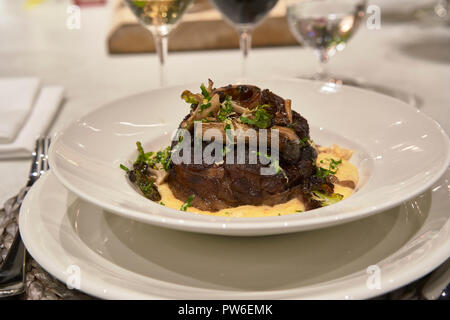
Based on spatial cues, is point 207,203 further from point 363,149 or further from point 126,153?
point 363,149

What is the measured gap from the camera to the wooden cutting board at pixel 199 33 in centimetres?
323

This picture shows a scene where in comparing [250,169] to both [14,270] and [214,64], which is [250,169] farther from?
[214,64]

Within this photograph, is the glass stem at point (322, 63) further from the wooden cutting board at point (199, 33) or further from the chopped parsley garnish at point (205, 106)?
the chopped parsley garnish at point (205, 106)

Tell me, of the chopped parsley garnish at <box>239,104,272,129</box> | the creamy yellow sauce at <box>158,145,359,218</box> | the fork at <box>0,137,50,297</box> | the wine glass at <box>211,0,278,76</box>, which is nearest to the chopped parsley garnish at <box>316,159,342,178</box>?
the creamy yellow sauce at <box>158,145,359,218</box>

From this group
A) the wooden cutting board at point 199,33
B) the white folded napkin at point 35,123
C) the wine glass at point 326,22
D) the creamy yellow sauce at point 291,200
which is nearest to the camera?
the creamy yellow sauce at point 291,200

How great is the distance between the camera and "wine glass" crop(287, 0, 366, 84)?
8.07ft

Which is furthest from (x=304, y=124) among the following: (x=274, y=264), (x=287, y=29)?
(x=287, y=29)

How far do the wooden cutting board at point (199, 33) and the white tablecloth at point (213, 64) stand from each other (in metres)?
0.07

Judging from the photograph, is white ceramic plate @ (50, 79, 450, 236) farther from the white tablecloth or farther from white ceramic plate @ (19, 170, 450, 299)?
the white tablecloth

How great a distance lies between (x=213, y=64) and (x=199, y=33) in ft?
1.14

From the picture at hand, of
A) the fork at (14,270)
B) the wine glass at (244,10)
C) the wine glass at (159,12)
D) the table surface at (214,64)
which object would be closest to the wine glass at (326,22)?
the wine glass at (244,10)

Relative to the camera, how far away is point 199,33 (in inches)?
130

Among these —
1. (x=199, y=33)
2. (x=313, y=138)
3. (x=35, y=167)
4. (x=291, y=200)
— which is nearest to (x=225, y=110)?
(x=291, y=200)

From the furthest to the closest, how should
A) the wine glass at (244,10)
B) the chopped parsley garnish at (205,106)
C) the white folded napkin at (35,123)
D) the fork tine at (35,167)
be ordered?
the wine glass at (244,10)
the white folded napkin at (35,123)
the fork tine at (35,167)
the chopped parsley garnish at (205,106)
